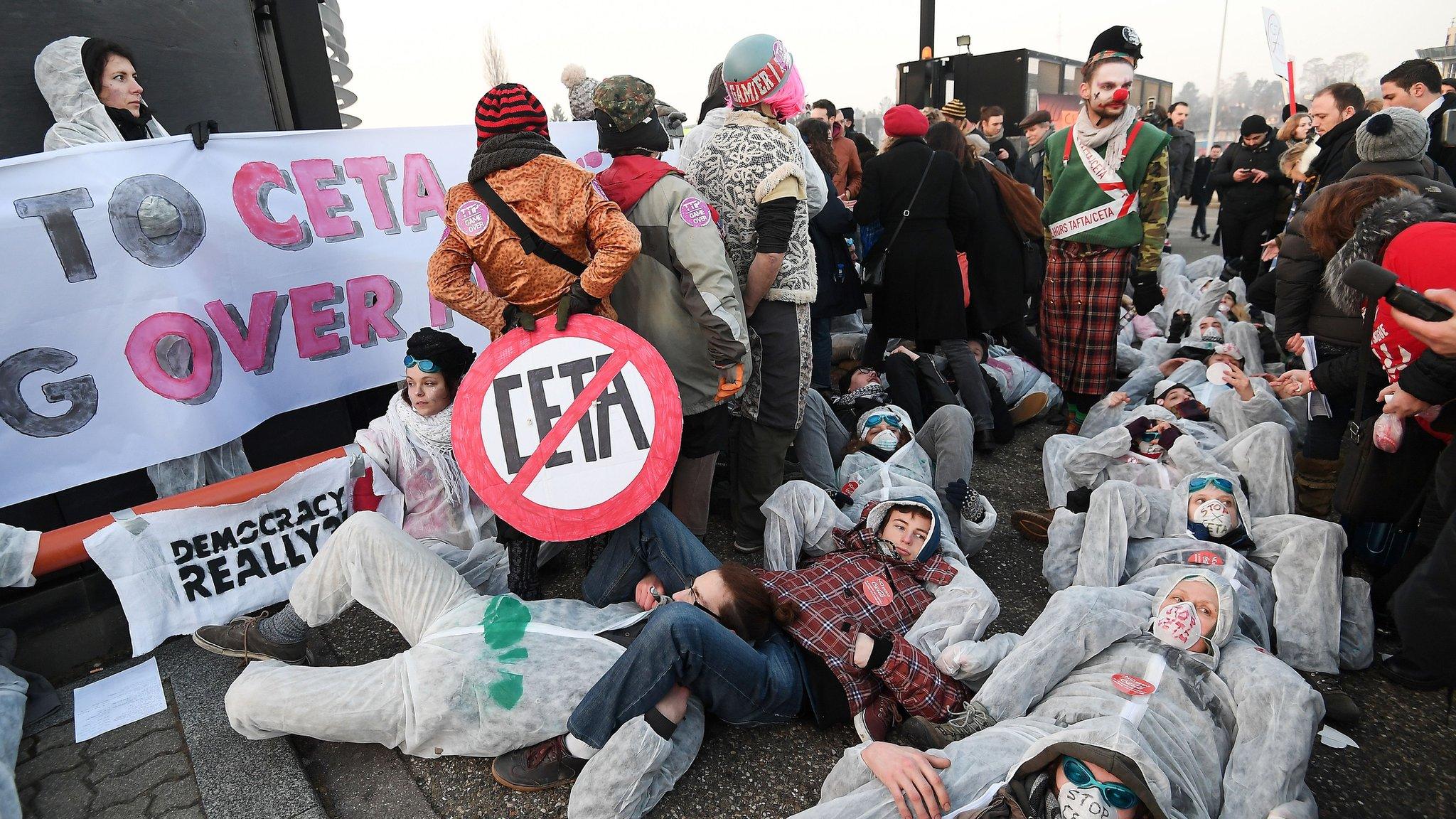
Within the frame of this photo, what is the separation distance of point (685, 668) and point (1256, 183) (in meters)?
7.19

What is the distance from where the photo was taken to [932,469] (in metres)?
3.93

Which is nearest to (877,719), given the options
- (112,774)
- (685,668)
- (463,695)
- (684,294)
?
(685,668)

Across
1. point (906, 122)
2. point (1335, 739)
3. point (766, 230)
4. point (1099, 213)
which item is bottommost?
point (1335, 739)

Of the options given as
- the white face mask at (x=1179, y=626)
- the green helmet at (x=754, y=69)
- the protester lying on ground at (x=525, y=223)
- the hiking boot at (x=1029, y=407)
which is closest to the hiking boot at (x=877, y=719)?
the white face mask at (x=1179, y=626)

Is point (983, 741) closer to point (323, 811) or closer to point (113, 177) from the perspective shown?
point (323, 811)

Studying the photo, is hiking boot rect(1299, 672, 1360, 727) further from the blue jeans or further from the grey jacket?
the grey jacket

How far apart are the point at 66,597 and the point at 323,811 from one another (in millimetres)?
1545

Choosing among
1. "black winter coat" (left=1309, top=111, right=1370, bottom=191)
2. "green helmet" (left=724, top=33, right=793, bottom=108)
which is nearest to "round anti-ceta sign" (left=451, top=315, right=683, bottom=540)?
"green helmet" (left=724, top=33, right=793, bottom=108)

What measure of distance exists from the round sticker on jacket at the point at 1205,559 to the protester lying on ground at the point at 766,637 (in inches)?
33.0

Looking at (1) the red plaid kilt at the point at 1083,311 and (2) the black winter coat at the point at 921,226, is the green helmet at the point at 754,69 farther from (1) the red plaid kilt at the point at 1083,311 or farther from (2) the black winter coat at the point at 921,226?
(1) the red plaid kilt at the point at 1083,311

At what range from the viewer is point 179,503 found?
9.56 ft

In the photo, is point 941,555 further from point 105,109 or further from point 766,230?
point 105,109

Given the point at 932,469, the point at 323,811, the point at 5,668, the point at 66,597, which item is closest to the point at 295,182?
the point at 66,597

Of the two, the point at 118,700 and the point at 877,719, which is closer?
the point at 877,719
